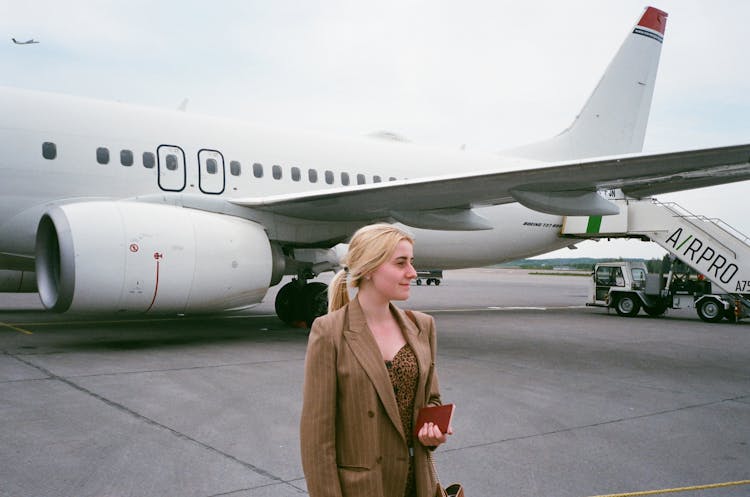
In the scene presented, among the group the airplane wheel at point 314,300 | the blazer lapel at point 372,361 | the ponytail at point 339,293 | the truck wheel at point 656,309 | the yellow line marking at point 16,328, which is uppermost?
the ponytail at point 339,293

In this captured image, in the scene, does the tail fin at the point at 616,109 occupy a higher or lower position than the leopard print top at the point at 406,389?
higher

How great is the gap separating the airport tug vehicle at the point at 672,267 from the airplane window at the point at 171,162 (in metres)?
9.18

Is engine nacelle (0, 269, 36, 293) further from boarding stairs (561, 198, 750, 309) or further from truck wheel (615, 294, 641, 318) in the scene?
truck wheel (615, 294, 641, 318)

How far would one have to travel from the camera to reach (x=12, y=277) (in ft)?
37.1

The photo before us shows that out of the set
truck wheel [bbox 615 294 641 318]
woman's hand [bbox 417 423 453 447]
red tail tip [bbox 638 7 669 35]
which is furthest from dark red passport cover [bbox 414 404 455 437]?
truck wheel [bbox 615 294 641 318]

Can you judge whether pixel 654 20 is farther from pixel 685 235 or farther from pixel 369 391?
pixel 369 391

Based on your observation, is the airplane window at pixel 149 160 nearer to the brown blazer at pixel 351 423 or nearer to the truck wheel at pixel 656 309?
the brown blazer at pixel 351 423

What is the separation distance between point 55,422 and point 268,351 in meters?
3.86

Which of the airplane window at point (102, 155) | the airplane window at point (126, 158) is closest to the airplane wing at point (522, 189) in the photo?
the airplane window at point (126, 158)

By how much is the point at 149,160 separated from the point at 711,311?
13268mm

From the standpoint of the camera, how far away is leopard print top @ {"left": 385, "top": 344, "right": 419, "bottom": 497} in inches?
83.2

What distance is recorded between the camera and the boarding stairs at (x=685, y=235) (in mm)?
15242

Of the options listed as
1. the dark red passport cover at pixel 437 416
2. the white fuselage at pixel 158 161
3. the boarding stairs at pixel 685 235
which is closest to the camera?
the dark red passport cover at pixel 437 416

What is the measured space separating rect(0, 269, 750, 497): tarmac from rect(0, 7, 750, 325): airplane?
925 millimetres
